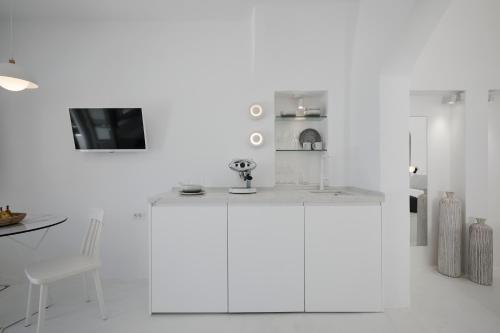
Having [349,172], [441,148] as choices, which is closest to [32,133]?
[349,172]

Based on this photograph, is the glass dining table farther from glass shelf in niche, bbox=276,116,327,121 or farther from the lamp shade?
glass shelf in niche, bbox=276,116,327,121

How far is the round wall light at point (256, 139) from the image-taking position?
9.38ft

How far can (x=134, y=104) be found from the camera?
2.90 meters

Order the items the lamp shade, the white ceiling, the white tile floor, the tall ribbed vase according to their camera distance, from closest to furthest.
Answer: the lamp shade, the white tile floor, the white ceiling, the tall ribbed vase

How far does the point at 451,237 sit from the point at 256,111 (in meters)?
2.55

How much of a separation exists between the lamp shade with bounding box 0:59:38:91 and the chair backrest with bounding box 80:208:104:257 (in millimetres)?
1193

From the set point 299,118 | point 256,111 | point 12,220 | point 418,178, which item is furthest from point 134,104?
point 418,178

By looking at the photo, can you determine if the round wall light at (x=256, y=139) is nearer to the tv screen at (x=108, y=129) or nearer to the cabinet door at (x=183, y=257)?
the cabinet door at (x=183, y=257)

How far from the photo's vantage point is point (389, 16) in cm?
204

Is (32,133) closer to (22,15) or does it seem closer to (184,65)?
(22,15)

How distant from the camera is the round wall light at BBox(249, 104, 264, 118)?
2.84 meters

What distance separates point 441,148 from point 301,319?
2558 mm

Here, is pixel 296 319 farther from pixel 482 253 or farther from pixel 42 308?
pixel 482 253

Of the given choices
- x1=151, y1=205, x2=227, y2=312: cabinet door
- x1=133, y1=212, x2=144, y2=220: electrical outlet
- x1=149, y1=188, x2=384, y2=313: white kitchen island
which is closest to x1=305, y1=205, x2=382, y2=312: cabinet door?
x1=149, y1=188, x2=384, y2=313: white kitchen island
